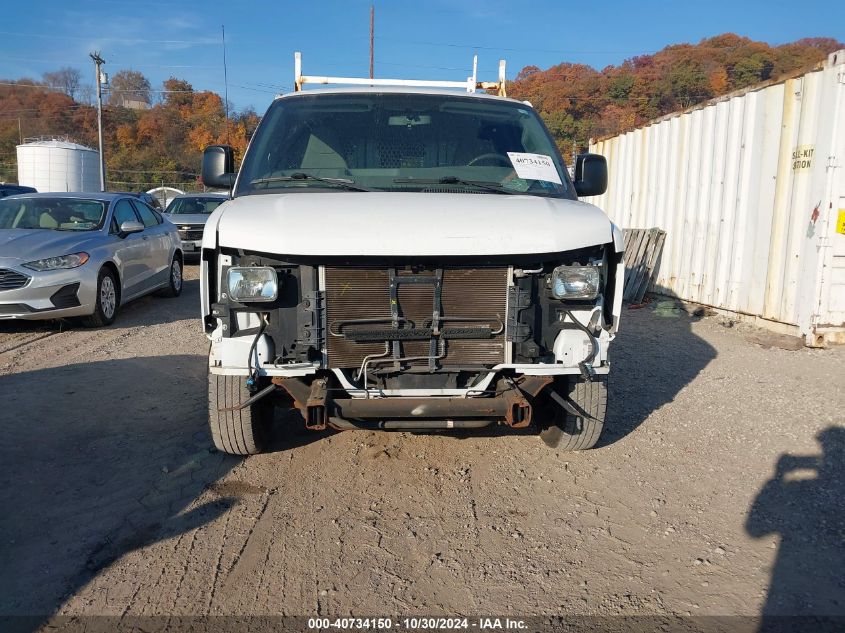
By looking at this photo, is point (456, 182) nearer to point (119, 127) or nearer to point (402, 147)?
point (402, 147)

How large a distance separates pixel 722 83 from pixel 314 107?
3414 centimetres

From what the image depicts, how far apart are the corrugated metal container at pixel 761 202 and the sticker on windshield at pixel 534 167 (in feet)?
14.2

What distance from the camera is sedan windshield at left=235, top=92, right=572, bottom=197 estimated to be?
12.6 feet

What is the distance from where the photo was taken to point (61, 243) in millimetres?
7336

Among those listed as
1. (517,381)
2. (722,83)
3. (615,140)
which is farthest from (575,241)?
(722,83)

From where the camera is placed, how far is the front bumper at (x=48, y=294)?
685cm

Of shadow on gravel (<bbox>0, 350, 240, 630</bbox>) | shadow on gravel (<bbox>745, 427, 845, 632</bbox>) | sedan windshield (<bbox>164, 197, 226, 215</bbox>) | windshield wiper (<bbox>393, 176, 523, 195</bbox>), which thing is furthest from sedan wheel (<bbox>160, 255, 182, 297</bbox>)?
shadow on gravel (<bbox>745, 427, 845, 632</bbox>)

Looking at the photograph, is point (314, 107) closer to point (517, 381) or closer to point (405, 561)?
point (517, 381)

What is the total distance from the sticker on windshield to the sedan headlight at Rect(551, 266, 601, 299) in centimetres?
97

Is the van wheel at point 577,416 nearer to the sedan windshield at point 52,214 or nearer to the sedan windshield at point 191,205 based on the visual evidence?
the sedan windshield at point 52,214

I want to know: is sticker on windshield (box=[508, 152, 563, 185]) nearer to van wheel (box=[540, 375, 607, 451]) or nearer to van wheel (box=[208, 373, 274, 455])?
van wheel (box=[540, 375, 607, 451])

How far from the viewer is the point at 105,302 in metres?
7.83

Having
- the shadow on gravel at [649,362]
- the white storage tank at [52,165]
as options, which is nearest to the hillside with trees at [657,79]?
the shadow on gravel at [649,362]

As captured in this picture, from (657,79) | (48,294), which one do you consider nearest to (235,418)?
(48,294)
